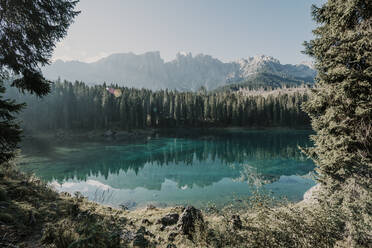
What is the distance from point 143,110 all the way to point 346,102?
84.1 meters

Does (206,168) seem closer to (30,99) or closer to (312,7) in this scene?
(312,7)

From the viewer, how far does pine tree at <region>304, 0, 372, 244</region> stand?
21.4 feet

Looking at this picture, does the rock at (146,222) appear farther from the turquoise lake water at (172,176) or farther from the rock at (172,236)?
the turquoise lake water at (172,176)

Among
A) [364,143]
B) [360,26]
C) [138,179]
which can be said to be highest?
[360,26]

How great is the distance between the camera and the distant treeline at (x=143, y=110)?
251 ft

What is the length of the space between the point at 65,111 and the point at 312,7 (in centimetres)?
8994

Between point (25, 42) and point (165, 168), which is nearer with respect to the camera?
point (25, 42)

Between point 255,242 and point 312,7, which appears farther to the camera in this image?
point 312,7

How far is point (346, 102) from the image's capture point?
7.05m

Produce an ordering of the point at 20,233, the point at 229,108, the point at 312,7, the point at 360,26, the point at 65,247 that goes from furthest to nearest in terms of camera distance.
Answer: the point at 229,108 → the point at 312,7 → the point at 360,26 → the point at 20,233 → the point at 65,247

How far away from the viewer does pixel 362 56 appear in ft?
21.2

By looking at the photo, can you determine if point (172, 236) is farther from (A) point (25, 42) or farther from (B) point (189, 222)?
(A) point (25, 42)

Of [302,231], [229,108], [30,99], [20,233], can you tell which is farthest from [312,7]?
[30,99]

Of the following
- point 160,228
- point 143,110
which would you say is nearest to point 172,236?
point 160,228
